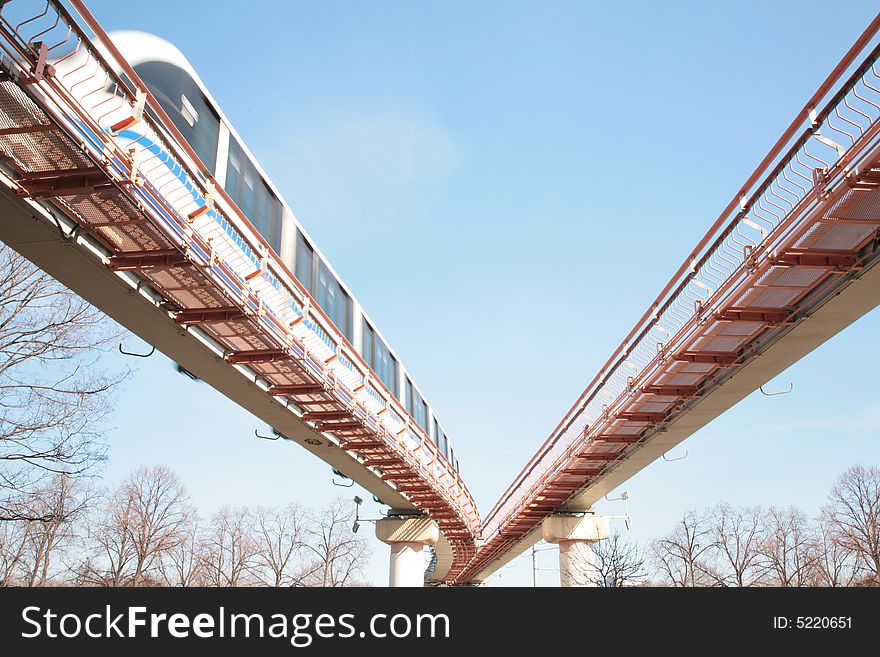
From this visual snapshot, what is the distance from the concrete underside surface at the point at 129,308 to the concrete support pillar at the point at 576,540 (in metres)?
13.6

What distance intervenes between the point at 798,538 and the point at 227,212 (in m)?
61.3

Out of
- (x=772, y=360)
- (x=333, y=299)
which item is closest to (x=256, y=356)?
(x=333, y=299)

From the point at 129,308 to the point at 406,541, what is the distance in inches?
884

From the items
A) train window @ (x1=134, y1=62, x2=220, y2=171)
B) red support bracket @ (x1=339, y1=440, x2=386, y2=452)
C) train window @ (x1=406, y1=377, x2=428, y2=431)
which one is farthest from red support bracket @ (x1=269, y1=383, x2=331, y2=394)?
train window @ (x1=406, y1=377, x2=428, y2=431)

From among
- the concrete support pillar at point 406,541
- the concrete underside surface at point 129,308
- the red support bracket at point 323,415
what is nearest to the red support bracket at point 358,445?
the concrete underside surface at point 129,308

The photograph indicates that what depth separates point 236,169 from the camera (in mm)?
14461

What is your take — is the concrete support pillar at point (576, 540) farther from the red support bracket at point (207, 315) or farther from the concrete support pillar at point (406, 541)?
the red support bracket at point (207, 315)

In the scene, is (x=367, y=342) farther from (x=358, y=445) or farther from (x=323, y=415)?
(x=323, y=415)

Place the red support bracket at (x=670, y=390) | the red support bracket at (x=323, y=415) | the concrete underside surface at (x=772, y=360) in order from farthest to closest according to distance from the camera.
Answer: the red support bracket at (x=323, y=415) → the red support bracket at (x=670, y=390) → the concrete underside surface at (x=772, y=360)

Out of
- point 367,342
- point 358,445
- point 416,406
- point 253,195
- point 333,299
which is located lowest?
point 358,445

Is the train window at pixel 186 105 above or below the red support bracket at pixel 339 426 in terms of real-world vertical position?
above

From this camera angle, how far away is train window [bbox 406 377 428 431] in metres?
29.8

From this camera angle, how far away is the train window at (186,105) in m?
11.6
